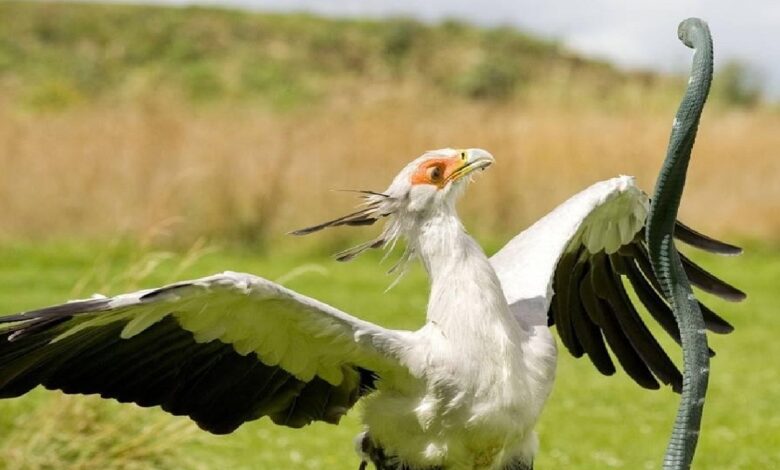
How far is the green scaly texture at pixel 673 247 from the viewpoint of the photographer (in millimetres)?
3271

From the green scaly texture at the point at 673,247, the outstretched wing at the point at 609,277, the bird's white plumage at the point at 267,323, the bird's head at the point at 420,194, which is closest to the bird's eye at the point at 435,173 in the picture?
the bird's head at the point at 420,194

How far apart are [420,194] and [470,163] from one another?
209 mm

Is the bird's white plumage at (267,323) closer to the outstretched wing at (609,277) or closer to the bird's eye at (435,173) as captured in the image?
the bird's eye at (435,173)

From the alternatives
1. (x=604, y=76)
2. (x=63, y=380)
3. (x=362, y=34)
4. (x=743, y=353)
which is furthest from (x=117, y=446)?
(x=362, y=34)

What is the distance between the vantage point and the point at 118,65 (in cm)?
3975

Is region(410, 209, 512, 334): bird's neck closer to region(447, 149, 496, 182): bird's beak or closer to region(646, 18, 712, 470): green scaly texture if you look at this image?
region(447, 149, 496, 182): bird's beak

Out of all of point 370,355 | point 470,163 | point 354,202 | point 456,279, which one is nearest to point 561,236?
point 470,163

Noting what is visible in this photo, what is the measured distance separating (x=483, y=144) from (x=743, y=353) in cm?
534

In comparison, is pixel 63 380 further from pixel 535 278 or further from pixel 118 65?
pixel 118 65

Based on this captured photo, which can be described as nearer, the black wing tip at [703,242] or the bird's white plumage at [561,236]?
the bird's white plumage at [561,236]

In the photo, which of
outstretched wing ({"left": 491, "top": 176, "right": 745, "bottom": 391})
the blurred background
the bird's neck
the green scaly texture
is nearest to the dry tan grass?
the blurred background

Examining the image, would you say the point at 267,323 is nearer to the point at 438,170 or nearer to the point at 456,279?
the point at 456,279

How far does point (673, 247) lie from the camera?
135 inches

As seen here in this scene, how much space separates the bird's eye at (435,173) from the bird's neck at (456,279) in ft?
0.40
